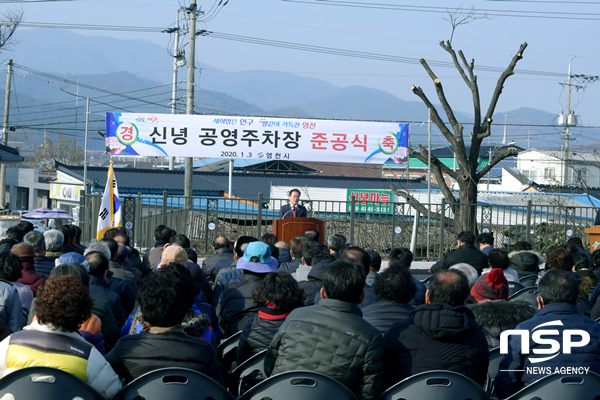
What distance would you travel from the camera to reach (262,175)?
35.0 meters

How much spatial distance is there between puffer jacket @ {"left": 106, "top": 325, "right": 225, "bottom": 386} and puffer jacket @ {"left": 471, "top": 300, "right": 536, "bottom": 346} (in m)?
2.15

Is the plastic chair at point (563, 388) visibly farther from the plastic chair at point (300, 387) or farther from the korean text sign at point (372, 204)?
the korean text sign at point (372, 204)

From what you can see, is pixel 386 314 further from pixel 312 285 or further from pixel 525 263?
pixel 525 263

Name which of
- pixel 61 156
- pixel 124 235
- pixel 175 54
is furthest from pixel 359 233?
pixel 61 156

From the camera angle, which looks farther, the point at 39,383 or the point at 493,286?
the point at 493,286

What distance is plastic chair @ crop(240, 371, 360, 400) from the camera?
2.89 meters

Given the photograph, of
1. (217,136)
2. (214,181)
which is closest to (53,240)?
(217,136)

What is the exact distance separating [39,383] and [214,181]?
32.4 m

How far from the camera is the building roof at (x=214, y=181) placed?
107 ft

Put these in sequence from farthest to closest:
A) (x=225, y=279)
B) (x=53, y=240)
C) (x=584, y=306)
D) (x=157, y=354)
→ (x=53, y=240) → (x=225, y=279) → (x=584, y=306) → (x=157, y=354)

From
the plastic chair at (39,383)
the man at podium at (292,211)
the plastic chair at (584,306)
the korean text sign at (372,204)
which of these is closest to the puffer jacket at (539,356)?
the plastic chair at (584,306)

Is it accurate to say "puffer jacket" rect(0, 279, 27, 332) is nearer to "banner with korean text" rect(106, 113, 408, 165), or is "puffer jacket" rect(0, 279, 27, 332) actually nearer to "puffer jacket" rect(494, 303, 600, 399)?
"puffer jacket" rect(494, 303, 600, 399)

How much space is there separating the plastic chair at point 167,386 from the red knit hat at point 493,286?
2671mm

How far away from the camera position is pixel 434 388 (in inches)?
117
